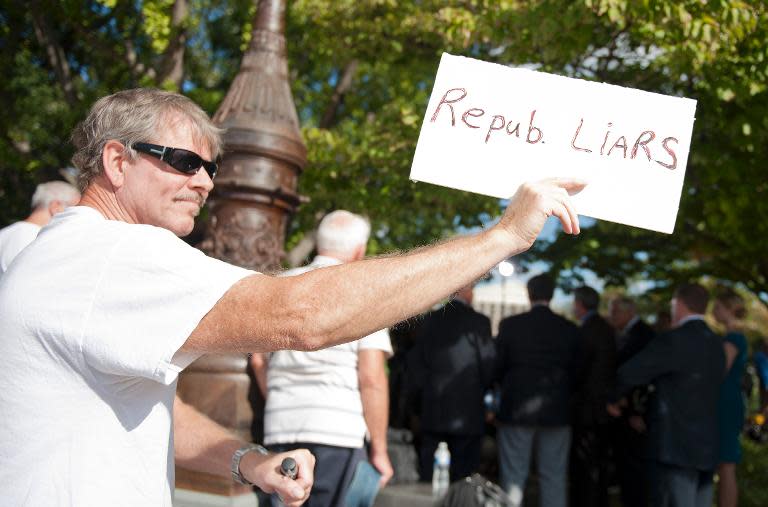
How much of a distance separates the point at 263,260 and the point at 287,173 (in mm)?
589

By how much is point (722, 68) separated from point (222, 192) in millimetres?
3880

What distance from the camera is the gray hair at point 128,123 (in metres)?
1.81

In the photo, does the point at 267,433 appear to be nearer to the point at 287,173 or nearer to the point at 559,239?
the point at 287,173

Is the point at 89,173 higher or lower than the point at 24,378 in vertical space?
higher

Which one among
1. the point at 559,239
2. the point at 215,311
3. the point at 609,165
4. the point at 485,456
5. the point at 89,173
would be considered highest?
the point at 559,239

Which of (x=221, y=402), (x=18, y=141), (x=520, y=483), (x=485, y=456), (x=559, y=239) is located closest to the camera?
(x=221, y=402)

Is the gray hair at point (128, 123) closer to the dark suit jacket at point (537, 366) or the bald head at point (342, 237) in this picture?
the bald head at point (342, 237)

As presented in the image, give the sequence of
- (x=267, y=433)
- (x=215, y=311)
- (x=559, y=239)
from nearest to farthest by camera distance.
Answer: (x=215, y=311) → (x=267, y=433) → (x=559, y=239)

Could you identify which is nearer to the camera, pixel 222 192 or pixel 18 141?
pixel 222 192

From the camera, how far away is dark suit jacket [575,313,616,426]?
257 inches

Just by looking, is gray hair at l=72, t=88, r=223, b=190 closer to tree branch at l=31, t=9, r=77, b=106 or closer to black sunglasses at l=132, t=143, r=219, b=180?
black sunglasses at l=132, t=143, r=219, b=180

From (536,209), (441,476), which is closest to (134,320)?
(536,209)

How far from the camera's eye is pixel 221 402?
4.65m

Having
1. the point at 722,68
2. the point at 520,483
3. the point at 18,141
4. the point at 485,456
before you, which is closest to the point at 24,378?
the point at 520,483
